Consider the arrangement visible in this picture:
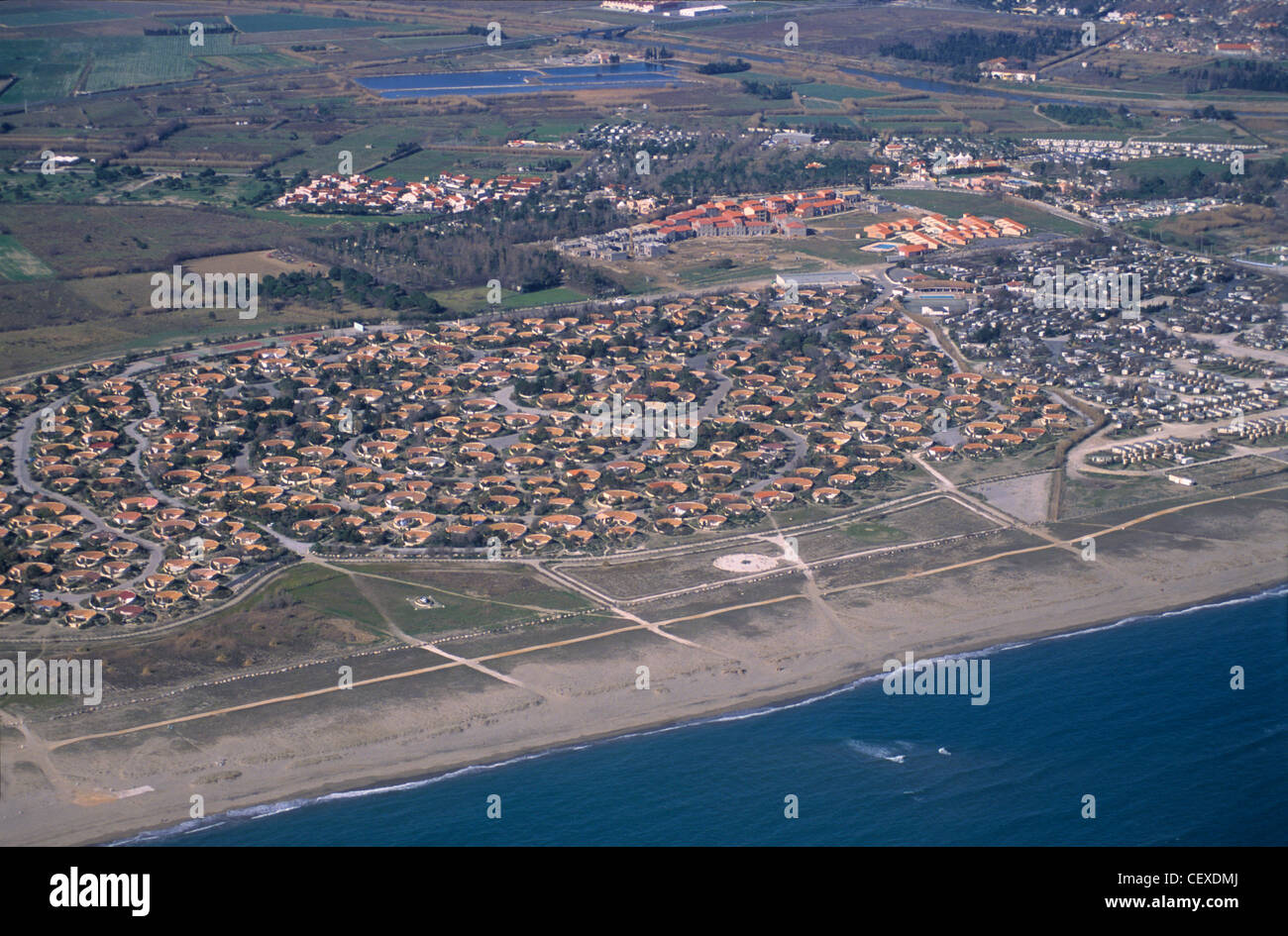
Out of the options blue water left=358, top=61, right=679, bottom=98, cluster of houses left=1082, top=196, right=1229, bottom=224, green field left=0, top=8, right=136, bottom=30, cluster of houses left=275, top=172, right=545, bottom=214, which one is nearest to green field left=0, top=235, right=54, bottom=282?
cluster of houses left=275, top=172, right=545, bottom=214

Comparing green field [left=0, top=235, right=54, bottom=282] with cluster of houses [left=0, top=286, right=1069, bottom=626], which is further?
green field [left=0, top=235, right=54, bottom=282]

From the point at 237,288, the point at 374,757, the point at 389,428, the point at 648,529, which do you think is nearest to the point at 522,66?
the point at 237,288

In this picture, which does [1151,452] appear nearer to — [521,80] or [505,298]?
[505,298]

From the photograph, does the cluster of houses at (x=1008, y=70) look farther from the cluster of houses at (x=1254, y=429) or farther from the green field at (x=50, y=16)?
the green field at (x=50, y=16)

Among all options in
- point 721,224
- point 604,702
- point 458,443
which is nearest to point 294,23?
point 721,224

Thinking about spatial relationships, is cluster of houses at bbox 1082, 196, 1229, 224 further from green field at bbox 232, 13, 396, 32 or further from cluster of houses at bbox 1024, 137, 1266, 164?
green field at bbox 232, 13, 396, 32

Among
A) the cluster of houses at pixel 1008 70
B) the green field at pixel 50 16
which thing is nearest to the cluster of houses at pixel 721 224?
the cluster of houses at pixel 1008 70
